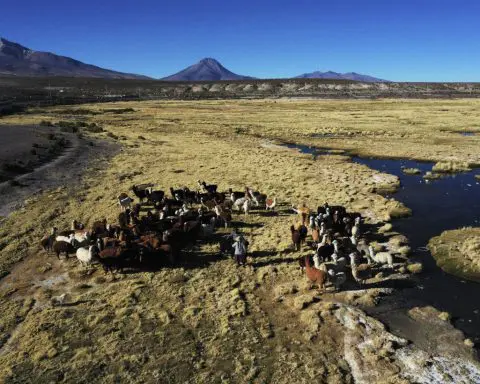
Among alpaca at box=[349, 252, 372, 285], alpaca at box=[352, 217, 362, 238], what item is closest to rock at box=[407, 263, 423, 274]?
alpaca at box=[349, 252, 372, 285]

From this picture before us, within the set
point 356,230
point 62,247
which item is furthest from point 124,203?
point 356,230

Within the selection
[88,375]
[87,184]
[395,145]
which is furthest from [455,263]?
[395,145]

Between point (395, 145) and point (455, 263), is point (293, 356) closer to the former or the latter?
point (455, 263)

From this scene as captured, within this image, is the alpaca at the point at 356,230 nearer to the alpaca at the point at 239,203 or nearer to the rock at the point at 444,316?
the rock at the point at 444,316

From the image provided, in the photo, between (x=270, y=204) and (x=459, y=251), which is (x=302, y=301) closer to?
(x=459, y=251)

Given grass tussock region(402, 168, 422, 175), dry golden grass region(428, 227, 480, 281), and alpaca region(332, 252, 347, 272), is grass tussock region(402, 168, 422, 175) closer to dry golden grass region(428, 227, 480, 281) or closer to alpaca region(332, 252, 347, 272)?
dry golden grass region(428, 227, 480, 281)

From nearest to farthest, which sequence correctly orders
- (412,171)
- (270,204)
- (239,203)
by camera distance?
(239,203), (270,204), (412,171)
